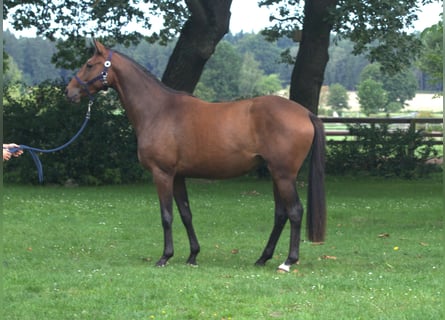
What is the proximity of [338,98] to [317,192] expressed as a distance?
96.1 m

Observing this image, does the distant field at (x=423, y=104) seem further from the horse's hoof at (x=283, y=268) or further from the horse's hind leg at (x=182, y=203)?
the horse's hoof at (x=283, y=268)

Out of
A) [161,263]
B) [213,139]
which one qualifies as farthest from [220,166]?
[161,263]

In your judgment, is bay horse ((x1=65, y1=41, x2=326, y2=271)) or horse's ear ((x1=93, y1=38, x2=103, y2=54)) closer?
bay horse ((x1=65, y1=41, x2=326, y2=271))

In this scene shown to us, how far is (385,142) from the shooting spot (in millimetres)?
24531

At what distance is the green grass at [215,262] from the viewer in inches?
306

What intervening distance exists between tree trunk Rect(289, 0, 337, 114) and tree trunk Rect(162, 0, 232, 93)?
240 cm

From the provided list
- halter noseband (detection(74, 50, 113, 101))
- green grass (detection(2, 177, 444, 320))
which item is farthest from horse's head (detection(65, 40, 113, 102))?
green grass (detection(2, 177, 444, 320))

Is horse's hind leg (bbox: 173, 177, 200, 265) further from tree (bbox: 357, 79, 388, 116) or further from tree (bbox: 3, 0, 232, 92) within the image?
tree (bbox: 357, 79, 388, 116)

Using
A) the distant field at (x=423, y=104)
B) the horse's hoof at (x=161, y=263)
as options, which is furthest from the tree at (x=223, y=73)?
the horse's hoof at (x=161, y=263)

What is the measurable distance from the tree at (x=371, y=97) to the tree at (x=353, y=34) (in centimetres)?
Answer: 6086

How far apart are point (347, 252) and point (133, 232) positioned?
12.6 ft

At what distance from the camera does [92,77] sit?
1078 cm

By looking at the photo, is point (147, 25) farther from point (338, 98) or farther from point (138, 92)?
point (338, 98)

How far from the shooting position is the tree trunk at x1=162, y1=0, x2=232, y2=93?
69.0ft
